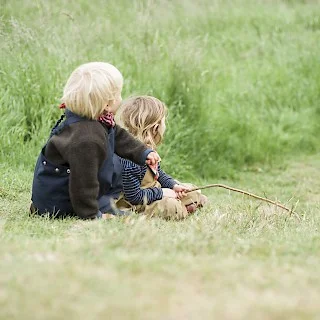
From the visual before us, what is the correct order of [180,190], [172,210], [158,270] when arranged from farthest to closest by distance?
[180,190] → [172,210] → [158,270]

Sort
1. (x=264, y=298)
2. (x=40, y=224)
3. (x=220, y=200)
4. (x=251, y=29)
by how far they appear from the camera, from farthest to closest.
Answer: (x=251, y=29) < (x=220, y=200) < (x=40, y=224) < (x=264, y=298)

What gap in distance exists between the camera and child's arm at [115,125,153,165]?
5.23m

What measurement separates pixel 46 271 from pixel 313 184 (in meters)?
5.80

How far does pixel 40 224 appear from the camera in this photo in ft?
15.6

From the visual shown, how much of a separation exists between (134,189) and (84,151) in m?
0.69

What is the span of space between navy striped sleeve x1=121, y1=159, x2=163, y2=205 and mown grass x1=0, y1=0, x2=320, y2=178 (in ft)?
6.96

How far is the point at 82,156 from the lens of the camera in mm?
4844

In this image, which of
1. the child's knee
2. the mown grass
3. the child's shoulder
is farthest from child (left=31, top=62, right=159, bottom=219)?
the mown grass

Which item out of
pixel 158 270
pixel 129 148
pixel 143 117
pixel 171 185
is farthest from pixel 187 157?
pixel 158 270

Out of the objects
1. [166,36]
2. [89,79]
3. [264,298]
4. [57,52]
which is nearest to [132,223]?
[89,79]

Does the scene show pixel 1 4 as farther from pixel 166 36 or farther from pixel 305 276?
pixel 305 276

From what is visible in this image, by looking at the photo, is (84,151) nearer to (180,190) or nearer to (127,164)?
(127,164)

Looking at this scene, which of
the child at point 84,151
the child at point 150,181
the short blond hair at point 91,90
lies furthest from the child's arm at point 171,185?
the short blond hair at point 91,90

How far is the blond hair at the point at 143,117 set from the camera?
5688 millimetres
